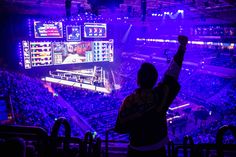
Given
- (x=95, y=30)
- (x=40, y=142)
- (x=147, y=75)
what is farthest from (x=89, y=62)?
(x=147, y=75)

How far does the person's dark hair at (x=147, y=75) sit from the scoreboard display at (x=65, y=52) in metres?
9.07

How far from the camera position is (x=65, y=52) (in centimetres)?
1115

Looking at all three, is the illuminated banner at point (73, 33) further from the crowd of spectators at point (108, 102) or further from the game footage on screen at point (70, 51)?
the crowd of spectators at point (108, 102)

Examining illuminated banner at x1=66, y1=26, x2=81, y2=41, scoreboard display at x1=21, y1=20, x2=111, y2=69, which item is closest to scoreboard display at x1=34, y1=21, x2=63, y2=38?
scoreboard display at x1=21, y1=20, x2=111, y2=69

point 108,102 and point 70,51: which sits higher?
point 70,51

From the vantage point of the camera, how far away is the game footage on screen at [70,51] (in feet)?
35.9

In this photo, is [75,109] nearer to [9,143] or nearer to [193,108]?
[193,108]

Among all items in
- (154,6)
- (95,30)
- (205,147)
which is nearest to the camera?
(205,147)

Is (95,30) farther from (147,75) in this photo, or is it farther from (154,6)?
(147,75)

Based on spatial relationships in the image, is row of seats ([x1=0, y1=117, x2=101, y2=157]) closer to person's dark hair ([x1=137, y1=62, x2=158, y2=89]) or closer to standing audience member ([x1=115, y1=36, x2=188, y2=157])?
standing audience member ([x1=115, y1=36, x2=188, y2=157])

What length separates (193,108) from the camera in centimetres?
1565

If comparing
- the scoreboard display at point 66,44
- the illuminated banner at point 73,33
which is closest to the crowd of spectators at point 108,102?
the scoreboard display at point 66,44

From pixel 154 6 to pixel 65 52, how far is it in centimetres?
445

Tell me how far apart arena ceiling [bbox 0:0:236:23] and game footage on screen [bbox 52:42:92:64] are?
1694 millimetres
